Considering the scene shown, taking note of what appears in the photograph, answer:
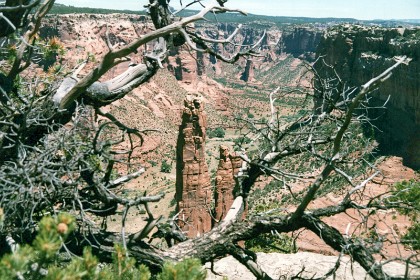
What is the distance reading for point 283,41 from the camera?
450 feet

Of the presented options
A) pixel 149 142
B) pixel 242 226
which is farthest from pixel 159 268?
pixel 149 142

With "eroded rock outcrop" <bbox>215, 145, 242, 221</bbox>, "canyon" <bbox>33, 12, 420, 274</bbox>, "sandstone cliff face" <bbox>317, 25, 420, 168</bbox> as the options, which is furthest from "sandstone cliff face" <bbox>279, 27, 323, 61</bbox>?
"eroded rock outcrop" <bbox>215, 145, 242, 221</bbox>

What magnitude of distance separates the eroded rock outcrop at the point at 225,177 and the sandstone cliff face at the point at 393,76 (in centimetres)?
1439

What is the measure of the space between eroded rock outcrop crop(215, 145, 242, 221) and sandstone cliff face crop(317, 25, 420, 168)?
14.4 m

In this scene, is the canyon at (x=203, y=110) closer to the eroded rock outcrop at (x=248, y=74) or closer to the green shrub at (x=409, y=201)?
the green shrub at (x=409, y=201)

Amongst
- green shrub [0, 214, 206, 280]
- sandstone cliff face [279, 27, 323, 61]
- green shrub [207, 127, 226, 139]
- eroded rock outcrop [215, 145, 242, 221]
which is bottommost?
green shrub [207, 127, 226, 139]

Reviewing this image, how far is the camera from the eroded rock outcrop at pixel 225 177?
19.6m

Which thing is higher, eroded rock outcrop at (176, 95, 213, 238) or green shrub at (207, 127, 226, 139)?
eroded rock outcrop at (176, 95, 213, 238)

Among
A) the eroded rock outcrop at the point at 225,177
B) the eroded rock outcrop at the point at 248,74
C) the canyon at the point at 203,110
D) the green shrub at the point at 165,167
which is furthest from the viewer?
the eroded rock outcrop at the point at 248,74

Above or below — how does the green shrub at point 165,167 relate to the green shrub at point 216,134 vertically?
above

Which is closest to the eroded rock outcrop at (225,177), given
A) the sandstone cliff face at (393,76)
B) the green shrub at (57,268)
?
the sandstone cliff face at (393,76)

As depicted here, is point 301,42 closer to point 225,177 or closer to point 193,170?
point 193,170

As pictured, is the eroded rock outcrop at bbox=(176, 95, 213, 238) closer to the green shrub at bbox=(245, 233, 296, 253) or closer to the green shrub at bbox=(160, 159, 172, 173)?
the green shrub at bbox=(245, 233, 296, 253)

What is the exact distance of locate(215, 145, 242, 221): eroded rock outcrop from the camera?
773 inches
